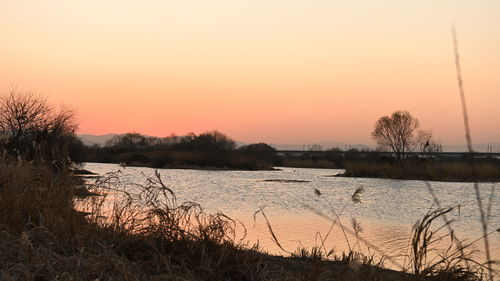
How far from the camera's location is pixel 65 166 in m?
6.09

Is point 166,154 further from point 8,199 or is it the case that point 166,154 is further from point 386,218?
point 8,199

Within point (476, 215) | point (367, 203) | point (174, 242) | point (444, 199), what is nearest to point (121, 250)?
point (174, 242)

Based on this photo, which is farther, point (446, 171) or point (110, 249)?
point (446, 171)

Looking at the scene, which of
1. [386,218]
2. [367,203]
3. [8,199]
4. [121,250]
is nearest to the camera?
[121,250]

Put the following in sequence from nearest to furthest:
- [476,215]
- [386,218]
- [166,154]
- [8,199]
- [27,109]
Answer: [8,199], [386,218], [476,215], [27,109], [166,154]

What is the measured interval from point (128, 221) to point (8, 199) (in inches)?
47.8

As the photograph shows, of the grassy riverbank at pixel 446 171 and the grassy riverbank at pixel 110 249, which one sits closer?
the grassy riverbank at pixel 110 249

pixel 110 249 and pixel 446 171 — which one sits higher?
pixel 446 171

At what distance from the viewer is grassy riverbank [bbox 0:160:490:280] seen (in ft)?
12.1

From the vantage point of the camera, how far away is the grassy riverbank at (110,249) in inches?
145

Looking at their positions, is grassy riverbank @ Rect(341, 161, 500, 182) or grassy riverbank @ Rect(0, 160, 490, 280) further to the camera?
grassy riverbank @ Rect(341, 161, 500, 182)

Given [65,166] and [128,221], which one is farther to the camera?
[65,166]

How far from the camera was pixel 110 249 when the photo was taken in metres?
4.16

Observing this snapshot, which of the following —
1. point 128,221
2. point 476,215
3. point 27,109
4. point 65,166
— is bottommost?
point 476,215
